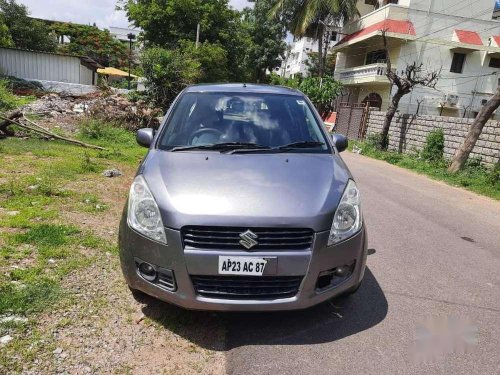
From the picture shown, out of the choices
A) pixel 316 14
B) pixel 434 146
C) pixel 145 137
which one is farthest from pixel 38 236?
pixel 316 14

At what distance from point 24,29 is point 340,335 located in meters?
39.7

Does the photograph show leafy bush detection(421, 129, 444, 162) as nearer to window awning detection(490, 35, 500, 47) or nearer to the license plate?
the license plate

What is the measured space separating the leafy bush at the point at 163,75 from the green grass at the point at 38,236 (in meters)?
9.67

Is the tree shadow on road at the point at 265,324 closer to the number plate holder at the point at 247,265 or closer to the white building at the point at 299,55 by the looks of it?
the number plate holder at the point at 247,265

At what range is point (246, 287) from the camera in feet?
8.54

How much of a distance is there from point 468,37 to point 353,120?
999 cm

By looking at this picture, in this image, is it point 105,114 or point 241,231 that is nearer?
point 241,231

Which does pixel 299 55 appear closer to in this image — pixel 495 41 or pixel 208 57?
pixel 208 57

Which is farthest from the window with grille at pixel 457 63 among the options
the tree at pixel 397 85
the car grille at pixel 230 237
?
the car grille at pixel 230 237

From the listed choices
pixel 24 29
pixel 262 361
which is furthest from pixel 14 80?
pixel 262 361

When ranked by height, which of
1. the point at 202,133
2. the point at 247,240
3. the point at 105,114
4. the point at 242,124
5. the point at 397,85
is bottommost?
the point at 105,114

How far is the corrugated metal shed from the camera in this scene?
23141mm

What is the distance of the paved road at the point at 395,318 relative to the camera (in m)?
2.61

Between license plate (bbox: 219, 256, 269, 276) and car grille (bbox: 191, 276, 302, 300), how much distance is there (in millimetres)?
64
